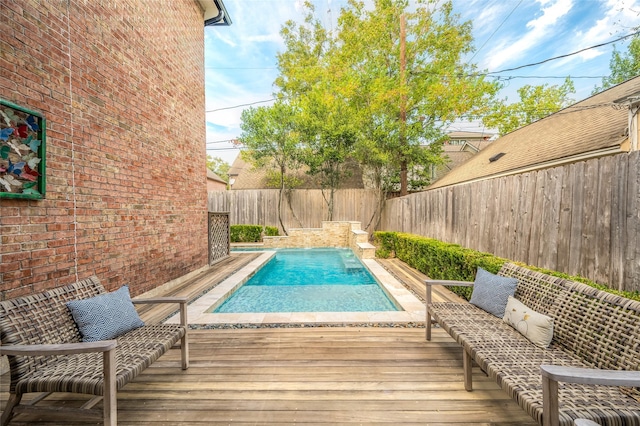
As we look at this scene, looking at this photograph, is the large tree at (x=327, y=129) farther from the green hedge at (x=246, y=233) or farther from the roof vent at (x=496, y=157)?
the roof vent at (x=496, y=157)

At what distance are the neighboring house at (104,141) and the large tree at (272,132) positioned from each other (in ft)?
15.5

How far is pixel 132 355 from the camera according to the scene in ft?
5.71

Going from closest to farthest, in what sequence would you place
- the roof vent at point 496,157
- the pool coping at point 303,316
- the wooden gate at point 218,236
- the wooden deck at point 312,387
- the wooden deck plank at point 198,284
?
the wooden deck at point 312,387
the pool coping at point 303,316
the wooden deck plank at point 198,284
the wooden gate at point 218,236
the roof vent at point 496,157

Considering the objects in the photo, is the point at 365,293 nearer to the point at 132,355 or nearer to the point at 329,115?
the point at 132,355

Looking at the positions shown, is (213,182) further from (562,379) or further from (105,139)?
(562,379)

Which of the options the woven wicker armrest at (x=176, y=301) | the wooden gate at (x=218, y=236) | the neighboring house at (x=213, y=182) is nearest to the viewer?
the woven wicker armrest at (x=176, y=301)

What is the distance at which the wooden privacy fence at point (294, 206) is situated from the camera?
447 inches

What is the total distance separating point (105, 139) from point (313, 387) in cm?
381

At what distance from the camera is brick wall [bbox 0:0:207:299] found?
2.36 meters

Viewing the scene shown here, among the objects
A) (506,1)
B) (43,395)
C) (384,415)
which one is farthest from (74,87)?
(506,1)

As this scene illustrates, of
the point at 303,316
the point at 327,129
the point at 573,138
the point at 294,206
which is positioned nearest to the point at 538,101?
the point at 573,138

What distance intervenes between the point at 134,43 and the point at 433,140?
9.80m

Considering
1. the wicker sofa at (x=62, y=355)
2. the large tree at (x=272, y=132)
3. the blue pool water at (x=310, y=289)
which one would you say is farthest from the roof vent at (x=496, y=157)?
the wicker sofa at (x=62, y=355)

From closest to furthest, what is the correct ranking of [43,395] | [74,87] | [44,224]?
[43,395], [44,224], [74,87]
